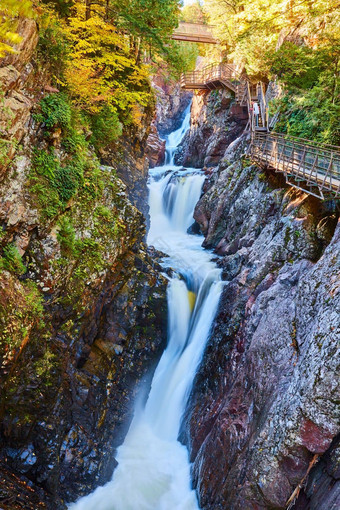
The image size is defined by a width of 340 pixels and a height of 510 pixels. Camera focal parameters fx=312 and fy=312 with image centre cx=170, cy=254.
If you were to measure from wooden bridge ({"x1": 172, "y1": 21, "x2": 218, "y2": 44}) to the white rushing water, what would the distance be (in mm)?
21168

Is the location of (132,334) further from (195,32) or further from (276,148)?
(195,32)

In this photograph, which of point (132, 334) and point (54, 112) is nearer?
point (54, 112)

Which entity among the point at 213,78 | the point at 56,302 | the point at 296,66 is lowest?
the point at 56,302

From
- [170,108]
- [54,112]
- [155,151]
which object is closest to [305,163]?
[54,112]

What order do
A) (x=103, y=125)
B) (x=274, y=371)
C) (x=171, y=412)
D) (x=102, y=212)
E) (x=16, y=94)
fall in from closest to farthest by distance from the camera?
(x=16, y=94) < (x=274, y=371) < (x=102, y=212) < (x=171, y=412) < (x=103, y=125)

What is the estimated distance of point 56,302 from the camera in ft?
26.6

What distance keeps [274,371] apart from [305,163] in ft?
23.7

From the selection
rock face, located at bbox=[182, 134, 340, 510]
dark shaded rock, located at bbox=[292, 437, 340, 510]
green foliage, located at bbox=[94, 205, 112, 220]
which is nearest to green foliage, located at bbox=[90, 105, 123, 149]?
green foliage, located at bbox=[94, 205, 112, 220]

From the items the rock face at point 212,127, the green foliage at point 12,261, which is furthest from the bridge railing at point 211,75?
the green foliage at point 12,261

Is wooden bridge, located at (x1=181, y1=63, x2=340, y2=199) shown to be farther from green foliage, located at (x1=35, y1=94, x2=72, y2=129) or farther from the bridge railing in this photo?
green foliage, located at (x1=35, y1=94, x2=72, y2=129)

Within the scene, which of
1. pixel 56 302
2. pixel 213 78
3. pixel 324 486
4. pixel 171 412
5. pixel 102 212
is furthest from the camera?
pixel 213 78

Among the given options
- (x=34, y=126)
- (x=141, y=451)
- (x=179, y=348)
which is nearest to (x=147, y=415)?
(x=141, y=451)

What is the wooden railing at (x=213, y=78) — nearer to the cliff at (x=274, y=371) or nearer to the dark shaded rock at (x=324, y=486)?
the cliff at (x=274, y=371)

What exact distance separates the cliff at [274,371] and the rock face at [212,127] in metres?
11.8
